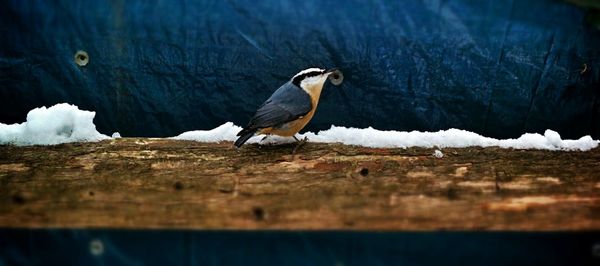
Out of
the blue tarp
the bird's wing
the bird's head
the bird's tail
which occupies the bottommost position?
the blue tarp

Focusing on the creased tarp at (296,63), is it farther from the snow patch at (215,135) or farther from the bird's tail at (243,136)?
the bird's tail at (243,136)

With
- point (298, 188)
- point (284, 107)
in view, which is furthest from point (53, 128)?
point (298, 188)

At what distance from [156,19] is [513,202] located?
1986 mm

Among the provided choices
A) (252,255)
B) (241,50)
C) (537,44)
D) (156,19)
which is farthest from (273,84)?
(252,255)

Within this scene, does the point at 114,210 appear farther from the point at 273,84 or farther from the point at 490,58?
the point at 490,58

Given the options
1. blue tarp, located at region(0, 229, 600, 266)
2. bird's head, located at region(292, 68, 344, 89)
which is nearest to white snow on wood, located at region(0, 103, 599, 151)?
bird's head, located at region(292, 68, 344, 89)

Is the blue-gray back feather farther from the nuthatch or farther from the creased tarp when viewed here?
the creased tarp

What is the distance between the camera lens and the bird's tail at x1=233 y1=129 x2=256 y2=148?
2754 millimetres

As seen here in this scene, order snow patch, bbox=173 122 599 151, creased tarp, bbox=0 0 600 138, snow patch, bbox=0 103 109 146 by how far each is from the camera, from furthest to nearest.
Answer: creased tarp, bbox=0 0 600 138 → snow patch, bbox=0 103 109 146 → snow patch, bbox=173 122 599 151

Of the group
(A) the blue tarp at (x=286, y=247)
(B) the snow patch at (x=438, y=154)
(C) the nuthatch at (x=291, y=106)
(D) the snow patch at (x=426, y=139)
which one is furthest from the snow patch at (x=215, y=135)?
(A) the blue tarp at (x=286, y=247)

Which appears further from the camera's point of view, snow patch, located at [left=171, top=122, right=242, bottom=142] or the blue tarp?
snow patch, located at [left=171, top=122, right=242, bottom=142]

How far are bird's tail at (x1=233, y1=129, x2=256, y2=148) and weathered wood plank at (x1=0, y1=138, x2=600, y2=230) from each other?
0.04 metres

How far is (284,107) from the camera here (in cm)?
293

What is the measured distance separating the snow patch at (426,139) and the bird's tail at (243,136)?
0.17 metres
